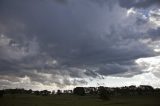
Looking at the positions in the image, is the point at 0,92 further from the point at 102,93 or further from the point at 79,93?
the point at 79,93

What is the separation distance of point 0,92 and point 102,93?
5058 cm

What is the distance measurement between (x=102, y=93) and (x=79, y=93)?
203 feet

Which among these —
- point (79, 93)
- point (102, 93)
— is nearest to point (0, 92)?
point (102, 93)

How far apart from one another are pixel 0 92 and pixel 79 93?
89384 millimetres

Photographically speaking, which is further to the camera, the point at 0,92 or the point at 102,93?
the point at 102,93

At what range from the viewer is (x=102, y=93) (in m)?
137

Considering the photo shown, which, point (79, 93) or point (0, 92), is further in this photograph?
point (79, 93)

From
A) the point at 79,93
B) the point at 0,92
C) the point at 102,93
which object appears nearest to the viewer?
the point at 0,92

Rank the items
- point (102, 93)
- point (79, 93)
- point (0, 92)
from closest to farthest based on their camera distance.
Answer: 1. point (0, 92)
2. point (102, 93)
3. point (79, 93)

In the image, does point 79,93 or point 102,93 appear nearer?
point 102,93

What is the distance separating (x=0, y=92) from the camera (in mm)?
114812

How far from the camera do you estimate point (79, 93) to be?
19662 centimetres
